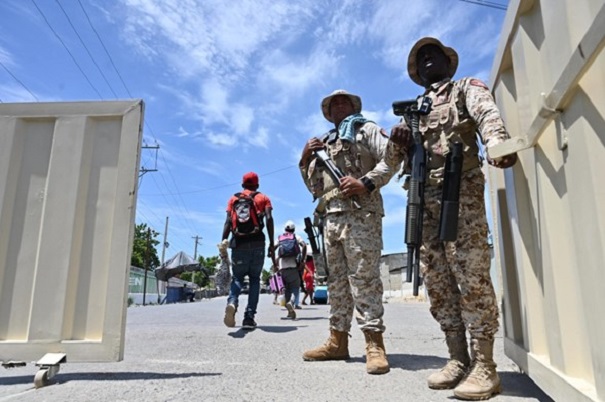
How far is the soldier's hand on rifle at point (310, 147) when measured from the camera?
3.52 m

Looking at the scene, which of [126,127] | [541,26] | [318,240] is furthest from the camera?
[318,240]

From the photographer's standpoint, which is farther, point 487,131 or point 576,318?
point 487,131

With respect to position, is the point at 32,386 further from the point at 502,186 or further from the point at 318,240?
the point at 502,186

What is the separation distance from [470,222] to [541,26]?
102cm

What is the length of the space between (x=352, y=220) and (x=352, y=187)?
253 mm

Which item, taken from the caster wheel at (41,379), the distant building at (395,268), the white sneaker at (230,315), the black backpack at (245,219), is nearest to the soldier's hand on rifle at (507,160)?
the caster wheel at (41,379)

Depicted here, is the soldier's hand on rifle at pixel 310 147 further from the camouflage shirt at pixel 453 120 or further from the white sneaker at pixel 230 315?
the white sneaker at pixel 230 315

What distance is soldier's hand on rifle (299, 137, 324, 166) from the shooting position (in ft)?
11.6

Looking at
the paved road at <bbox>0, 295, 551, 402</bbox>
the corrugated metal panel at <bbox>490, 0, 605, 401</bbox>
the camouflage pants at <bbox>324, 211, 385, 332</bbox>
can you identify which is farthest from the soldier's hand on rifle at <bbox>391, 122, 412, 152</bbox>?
the paved road at <bbox>0, 295, 551, 402</bbox>

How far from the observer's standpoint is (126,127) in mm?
2795

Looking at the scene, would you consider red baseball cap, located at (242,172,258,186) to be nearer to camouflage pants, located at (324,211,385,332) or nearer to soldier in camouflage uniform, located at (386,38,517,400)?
camouflage pants, located at (324,211,385,332)

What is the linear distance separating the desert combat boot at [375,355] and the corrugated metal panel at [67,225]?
1.55m

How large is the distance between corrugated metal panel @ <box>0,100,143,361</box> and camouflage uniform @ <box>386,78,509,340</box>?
185cm

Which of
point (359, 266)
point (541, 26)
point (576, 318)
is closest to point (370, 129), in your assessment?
point (359, 266)
